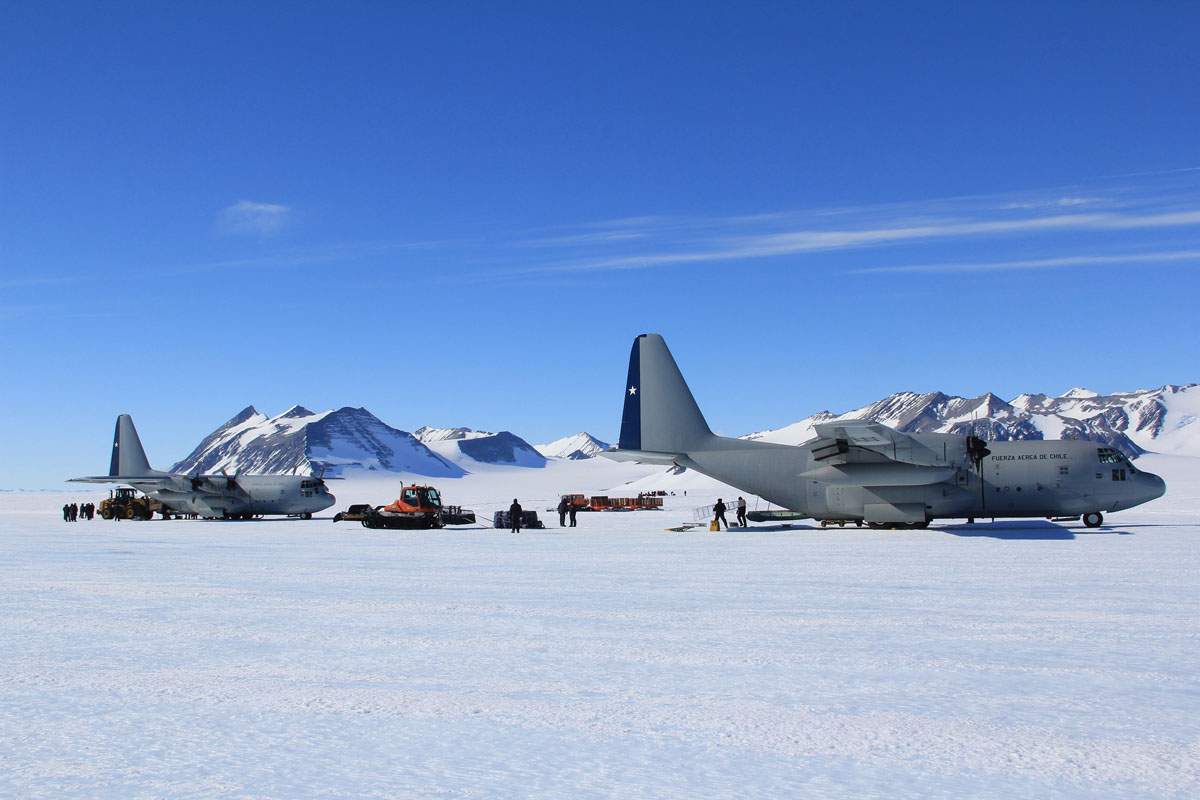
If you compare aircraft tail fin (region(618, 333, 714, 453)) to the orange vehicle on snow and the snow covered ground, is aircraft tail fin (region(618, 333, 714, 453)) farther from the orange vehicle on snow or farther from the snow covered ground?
the snow covered ground

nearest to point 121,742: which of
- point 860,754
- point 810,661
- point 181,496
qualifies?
point 860,754

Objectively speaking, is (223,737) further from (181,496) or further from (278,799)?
(181,496)

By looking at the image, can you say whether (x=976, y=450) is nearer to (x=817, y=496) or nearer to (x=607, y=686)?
(x=817, y=496)

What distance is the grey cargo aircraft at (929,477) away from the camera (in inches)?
1155

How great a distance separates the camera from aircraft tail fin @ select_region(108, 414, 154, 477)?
59094 millimetres

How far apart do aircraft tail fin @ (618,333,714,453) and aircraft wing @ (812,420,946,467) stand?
15.0 feet

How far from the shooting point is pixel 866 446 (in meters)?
28.1

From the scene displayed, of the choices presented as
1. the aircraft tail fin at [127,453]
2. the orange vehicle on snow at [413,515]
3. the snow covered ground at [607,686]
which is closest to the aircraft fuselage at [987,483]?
the snow covered ground at [607,686]

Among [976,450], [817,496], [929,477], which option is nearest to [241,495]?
[817,496]

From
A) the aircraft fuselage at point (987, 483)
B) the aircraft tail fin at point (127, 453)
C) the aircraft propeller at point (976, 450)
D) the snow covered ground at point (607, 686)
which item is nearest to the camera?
the snow covered ground at point (607, 686)

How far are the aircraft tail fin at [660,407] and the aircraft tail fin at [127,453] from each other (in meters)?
41.7

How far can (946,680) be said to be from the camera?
7242 millimetres

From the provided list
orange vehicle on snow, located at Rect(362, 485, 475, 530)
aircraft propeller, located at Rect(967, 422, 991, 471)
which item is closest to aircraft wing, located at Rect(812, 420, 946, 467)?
aircraft propeller, located at Rect(967, 422, 991, 471)

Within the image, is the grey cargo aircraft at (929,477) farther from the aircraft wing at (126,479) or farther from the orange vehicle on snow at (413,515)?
the aircraft wing at (126,479)
